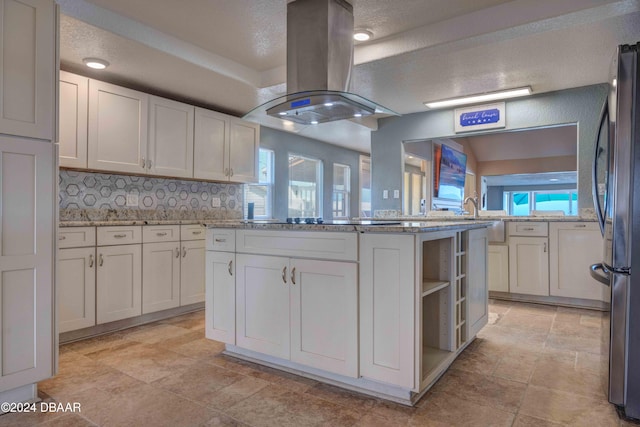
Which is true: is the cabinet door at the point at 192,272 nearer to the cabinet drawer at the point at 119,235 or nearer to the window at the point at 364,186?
the cabinet drawer at the point at 119,235

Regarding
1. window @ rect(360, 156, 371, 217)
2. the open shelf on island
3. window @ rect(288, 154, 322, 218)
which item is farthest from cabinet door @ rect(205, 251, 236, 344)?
window @ rect(360, 156, 371, 217)

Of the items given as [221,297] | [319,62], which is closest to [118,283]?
[221,297]

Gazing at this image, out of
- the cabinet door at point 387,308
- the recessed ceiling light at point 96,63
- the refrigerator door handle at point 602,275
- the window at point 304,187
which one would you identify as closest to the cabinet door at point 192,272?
the recessed ceiling light at point 96,63

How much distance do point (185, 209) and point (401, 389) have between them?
10.2 feet

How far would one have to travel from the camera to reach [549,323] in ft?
10.5

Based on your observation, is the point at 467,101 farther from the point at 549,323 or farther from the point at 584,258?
the point at 549,323

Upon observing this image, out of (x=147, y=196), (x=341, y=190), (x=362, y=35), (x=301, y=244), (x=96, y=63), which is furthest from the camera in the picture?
(x=341, y=190)

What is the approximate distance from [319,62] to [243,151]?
7.37ft

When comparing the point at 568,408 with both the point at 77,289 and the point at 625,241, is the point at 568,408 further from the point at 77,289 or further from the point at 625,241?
the point at 77,289

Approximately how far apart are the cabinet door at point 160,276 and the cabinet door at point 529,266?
11.0ft

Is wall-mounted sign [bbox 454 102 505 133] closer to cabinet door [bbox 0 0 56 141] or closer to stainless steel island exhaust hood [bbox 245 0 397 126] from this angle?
stainless steel island exhaust hood [bbox 245 0 397 126]

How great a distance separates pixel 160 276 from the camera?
337 cm

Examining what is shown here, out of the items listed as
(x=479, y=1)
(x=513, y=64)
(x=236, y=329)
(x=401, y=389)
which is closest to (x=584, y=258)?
(x=513, y=64)

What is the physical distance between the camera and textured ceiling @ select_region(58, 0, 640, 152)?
248 cm
